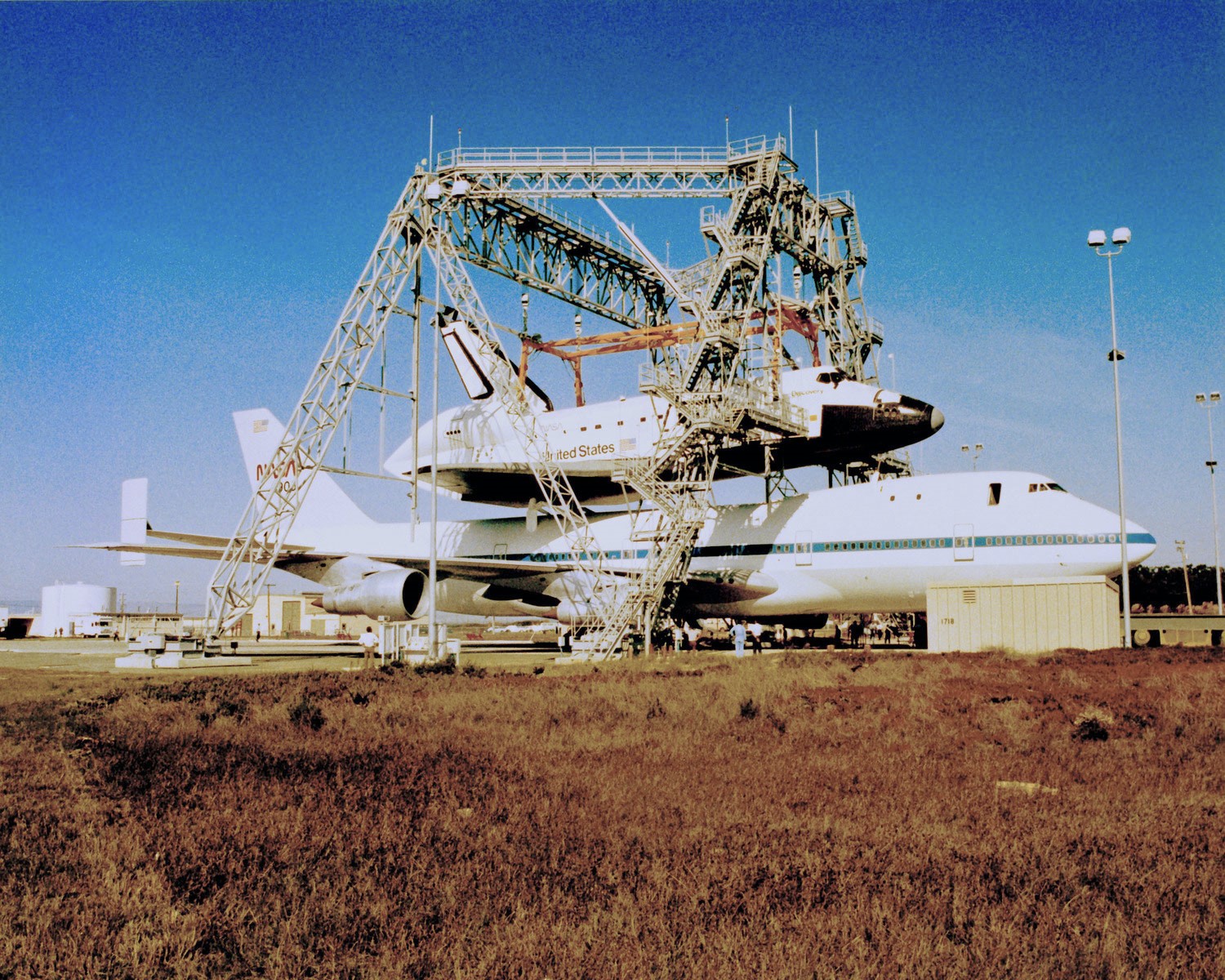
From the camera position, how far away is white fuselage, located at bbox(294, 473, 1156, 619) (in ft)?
101

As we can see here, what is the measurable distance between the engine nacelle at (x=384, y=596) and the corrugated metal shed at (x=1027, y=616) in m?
18.3

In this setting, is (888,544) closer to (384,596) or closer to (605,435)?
(605,435)

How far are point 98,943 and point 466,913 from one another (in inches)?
80.6

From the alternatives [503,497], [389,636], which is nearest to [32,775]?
[389,636]

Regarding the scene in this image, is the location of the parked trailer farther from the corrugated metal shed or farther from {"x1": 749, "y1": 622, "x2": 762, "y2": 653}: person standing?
{"x1": 749, "y1": 622, "x2": 762, "y2": 653}: person standing

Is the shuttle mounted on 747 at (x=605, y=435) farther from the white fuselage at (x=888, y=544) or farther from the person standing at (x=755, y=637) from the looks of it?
the person standing at (x=755, y=637)

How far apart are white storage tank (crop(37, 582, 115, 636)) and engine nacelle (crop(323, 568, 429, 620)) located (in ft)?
208

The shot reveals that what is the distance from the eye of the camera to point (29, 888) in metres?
6.20

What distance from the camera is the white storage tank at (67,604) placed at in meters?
88.4

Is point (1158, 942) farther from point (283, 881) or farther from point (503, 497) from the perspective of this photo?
point (503, 497)

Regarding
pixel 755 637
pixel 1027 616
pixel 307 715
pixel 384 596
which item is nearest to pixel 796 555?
pixel 755 637

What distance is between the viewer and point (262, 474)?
43531 mm

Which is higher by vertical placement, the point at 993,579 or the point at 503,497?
the point at 503,497

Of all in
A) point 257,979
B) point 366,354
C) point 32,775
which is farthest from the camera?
point 366,354
